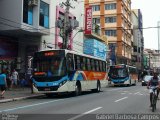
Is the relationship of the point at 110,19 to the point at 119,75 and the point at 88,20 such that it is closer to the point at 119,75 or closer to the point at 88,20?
the point at 88,20

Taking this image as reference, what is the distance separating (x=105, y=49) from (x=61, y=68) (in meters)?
42.8

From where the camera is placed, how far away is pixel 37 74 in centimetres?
2398

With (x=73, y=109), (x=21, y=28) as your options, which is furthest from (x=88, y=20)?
(x=73, y=109)

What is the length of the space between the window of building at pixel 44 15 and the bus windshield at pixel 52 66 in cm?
1137

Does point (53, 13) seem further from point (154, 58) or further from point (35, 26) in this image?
point (154, 58)

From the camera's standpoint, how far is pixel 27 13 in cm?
3312

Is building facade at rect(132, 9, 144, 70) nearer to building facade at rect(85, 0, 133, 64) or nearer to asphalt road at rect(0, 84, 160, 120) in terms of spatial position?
building facade at rect(85, 0, 133, 64)

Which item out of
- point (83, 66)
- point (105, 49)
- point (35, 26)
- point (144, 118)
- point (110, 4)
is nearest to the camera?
point (144, 118)

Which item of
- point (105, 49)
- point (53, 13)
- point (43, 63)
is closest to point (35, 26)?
point (53, 13)

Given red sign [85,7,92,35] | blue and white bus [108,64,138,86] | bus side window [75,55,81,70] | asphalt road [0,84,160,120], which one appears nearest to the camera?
asphalt road [0,84,160,120]

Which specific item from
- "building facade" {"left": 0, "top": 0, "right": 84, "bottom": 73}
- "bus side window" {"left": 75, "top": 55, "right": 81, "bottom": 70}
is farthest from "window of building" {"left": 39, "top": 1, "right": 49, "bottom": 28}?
"bus side window" {"left": 75, "top": 55, "right": 81, "bottom": 70}

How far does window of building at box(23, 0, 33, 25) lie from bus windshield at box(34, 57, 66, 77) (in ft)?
30.8

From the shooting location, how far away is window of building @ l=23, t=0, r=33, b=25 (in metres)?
32.8

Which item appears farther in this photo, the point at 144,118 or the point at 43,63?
the point at 43,63
